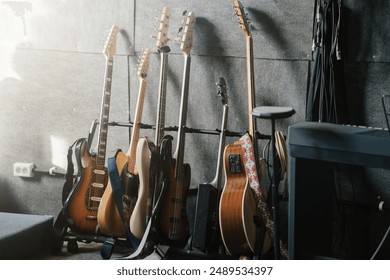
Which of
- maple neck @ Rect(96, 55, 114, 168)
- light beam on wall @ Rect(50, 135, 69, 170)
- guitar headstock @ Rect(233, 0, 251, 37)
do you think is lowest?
light beam on wall @ Rect(50, 135, 69, 170)

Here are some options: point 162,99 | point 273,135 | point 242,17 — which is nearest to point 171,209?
point 162,99

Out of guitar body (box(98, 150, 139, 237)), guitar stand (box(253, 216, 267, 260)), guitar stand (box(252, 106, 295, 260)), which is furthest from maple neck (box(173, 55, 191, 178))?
guitar stand (box(252, 106, 295, 260))

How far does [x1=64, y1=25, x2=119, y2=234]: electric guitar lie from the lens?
312 centimetres

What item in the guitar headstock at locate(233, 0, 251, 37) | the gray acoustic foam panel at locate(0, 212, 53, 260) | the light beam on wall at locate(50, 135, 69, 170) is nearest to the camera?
the gray acoustic foam panel at locate(0, 212, 53, 260)

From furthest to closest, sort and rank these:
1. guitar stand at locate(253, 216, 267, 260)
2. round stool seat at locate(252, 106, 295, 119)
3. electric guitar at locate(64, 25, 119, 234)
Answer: electric guitar at locate(64, 25, 119, 234)
guitar stand at locate(253, 216, 267, 260)
round stool seat at locate(252, 106, 295, 119)

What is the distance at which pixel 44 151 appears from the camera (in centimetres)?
352

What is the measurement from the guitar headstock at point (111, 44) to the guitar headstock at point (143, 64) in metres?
0.16

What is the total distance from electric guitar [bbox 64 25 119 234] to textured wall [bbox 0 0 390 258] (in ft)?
0.65

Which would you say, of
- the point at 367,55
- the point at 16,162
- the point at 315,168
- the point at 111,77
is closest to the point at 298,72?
the point at 367,55

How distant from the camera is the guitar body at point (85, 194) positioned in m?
3.12

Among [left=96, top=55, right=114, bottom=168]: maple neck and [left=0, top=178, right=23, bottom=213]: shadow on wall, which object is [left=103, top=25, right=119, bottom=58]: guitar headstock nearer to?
[left=96, top=55, right=114, bottom=168]: maple neck

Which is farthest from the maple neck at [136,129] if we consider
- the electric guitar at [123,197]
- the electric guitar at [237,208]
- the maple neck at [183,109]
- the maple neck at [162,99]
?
the electric guitar at [237,208]

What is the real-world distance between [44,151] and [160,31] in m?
0.94

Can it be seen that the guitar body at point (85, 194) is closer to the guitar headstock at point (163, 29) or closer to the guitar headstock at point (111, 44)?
the guitar headstock at point (111, 44)
